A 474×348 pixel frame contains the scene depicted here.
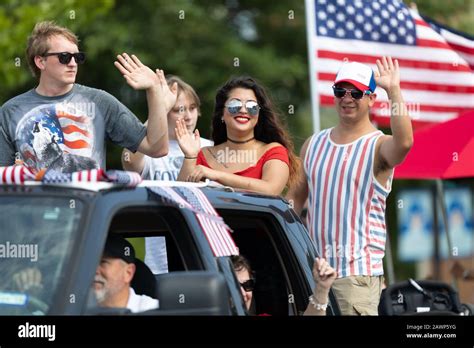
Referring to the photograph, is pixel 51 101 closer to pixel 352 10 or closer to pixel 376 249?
pixel 376 249

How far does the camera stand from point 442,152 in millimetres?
10219

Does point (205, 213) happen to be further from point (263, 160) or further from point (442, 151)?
point (442, 151)

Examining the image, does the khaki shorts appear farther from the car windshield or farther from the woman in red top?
the car windshield

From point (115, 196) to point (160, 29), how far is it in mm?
13259

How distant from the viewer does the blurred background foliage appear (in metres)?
16.9

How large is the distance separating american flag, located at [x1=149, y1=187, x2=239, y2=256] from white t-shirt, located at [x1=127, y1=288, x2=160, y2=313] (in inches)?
11.1

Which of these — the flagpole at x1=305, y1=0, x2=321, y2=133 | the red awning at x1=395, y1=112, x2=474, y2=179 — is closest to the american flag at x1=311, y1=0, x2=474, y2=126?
the flagpole at x1=305, y1=0, x2=321, y2=133

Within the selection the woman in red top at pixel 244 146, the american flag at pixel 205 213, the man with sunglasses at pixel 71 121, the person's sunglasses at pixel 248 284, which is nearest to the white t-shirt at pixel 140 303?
the american flag at pixel 205 213

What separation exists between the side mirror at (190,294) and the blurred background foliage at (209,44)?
37.8 feet

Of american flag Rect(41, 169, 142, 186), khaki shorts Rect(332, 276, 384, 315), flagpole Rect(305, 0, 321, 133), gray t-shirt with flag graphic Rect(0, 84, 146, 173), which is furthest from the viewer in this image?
flagpole Rect(305, 0, 321, 133)

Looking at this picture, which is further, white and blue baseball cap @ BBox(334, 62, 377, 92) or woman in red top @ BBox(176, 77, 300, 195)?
white and blue baseball cap @ BBox(334, 62, 377, 92)

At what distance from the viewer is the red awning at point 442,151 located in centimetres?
1002

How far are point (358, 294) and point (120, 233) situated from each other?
55.9 inches

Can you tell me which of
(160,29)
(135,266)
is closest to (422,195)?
(160,29)
